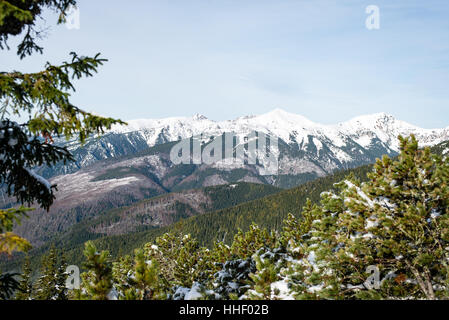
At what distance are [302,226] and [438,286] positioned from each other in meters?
18.9

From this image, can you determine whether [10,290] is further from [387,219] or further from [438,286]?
[438,286]

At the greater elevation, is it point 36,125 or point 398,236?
point 36,125

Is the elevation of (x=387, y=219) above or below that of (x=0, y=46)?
below

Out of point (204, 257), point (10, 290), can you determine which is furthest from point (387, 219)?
point (204, 257)

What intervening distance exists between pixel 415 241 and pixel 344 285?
277cm

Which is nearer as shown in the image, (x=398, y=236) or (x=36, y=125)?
(x=36, y=125)

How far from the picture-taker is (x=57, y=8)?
8.35 m
